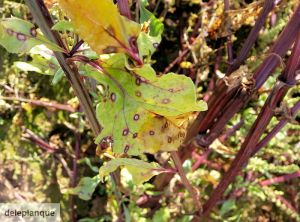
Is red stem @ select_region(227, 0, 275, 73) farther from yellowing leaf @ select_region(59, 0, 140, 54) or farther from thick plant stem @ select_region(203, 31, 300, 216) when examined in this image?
yellowing leaf @ select_region(59, 0, 140, 54)

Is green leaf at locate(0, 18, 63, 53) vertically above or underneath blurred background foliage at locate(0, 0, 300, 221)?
above

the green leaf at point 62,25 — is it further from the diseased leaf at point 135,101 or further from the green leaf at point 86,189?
the green leaf at point 86,189

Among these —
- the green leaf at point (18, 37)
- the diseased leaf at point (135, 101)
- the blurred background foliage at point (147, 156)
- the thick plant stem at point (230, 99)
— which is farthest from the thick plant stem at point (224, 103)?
the green leaf at point (18, 37)

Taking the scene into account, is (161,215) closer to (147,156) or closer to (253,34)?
(147,156)

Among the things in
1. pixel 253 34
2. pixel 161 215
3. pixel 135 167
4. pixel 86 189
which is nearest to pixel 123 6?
pixel 135 167

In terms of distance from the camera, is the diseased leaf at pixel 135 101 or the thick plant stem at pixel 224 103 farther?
the thick plant stem at pixel 224 103

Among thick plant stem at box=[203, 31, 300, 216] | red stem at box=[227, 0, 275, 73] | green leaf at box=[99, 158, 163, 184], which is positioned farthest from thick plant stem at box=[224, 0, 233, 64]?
green leaf at box=[99, 158, 163, 184]
